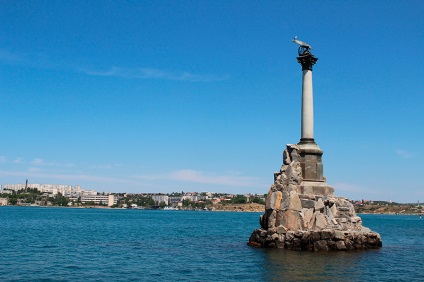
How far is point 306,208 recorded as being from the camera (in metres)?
30.7

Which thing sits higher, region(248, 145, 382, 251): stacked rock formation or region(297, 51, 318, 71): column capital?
region(297, 51, 318, 71): column capital

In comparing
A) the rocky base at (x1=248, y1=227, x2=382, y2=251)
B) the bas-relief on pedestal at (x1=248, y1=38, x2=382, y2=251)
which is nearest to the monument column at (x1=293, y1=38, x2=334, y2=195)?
the bas-relief on pedestal at (x1=248, y1=38, x2=382, y2=251)

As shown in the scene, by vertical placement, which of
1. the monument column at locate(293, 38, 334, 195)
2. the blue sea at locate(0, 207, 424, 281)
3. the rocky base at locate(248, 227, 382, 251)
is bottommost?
the blue sea at locate(0, 207, 424, 281)

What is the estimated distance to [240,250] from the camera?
3038 centimetres

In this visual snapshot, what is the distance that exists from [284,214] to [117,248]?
11510 mm

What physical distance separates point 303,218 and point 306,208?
2.54ft

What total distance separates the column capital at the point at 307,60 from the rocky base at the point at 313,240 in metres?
11.6

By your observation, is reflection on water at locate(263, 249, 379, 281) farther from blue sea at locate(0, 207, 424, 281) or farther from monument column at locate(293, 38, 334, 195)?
monument column at locate(293, 38, 334, 195)

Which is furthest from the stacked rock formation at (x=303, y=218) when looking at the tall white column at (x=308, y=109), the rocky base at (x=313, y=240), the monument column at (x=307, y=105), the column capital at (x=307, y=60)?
the column capital at (x=307, y=60)

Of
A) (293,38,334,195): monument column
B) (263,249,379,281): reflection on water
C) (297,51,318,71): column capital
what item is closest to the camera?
(263,249,379,281): reflection on water

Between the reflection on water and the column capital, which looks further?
the column capital

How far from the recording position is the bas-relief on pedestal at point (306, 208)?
→ 29.5 m

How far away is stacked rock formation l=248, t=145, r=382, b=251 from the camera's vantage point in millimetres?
29375

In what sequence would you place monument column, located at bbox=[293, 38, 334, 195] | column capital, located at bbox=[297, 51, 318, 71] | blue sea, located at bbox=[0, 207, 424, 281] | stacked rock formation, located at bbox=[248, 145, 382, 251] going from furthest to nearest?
column capital, located at bbox=[297, 51, 318, 71] < monument column, located at bbox=[293, 38, 334, 195] < stacked rock formation, located at bbox=[248, 145, 382, 251] < blue sea, located at bbox=[0, 207, 424, 281]
